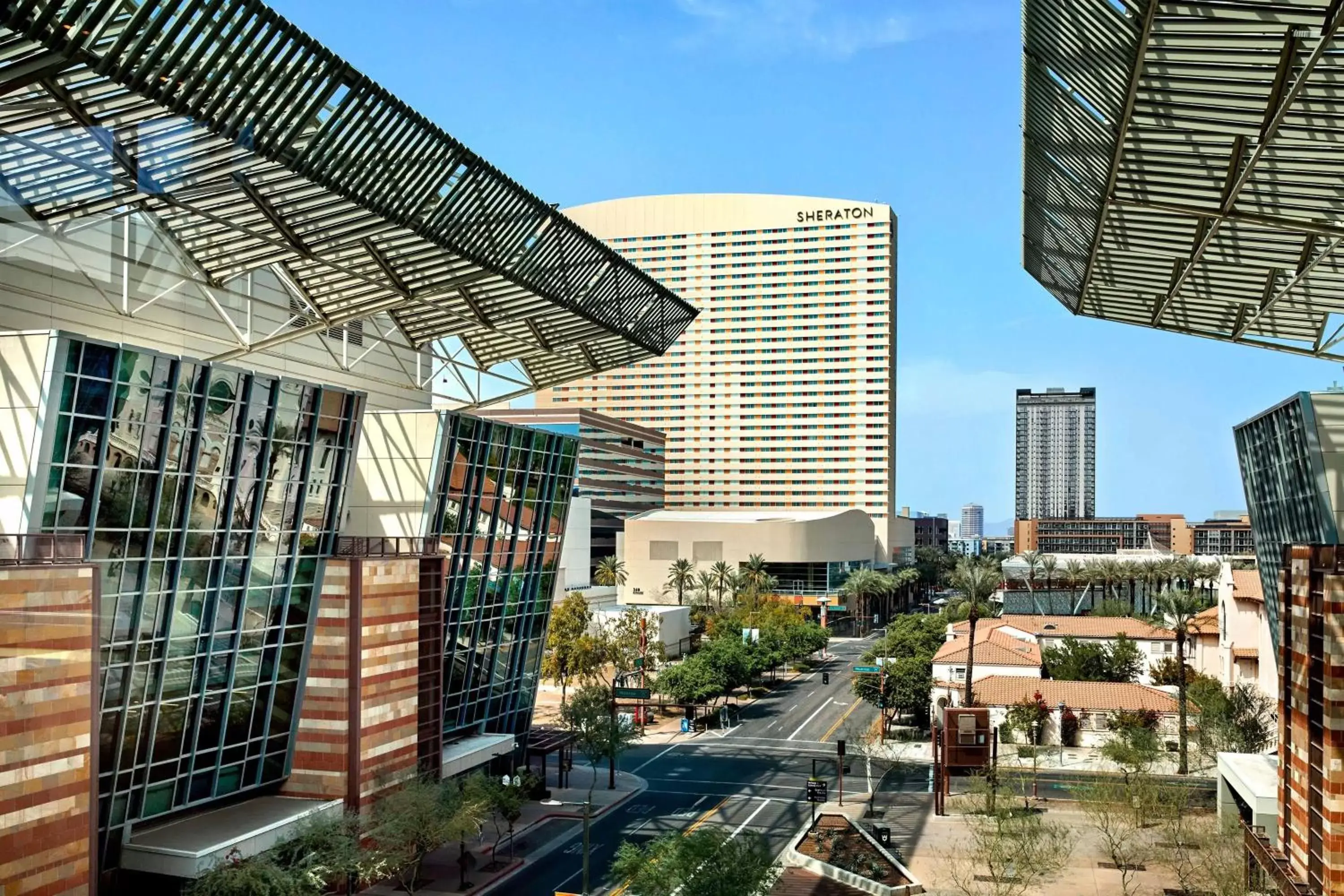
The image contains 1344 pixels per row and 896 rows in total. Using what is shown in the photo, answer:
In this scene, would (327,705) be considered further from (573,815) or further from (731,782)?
(731,782)

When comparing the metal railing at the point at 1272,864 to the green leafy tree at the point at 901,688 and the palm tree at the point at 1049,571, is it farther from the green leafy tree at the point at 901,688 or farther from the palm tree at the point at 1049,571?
the palm tree at the point at 1049,571

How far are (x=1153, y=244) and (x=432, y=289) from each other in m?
22.9

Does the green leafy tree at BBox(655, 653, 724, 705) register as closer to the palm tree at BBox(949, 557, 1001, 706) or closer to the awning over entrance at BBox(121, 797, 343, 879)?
the palm tree at BBox(949, 557, 1001, 706)

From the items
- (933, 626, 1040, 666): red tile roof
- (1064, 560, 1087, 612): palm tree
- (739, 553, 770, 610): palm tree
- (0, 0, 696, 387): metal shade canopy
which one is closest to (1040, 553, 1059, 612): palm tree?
(1064, 560, 1087, 612): palm tree

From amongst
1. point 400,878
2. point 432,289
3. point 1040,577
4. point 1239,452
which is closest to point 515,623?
point 400,878

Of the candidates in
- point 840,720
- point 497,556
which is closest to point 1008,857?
point 497,556

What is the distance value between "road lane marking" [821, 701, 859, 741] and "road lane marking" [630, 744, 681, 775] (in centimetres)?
897

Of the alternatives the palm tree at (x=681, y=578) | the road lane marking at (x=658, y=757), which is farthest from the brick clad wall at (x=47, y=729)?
the palm tree at (x=681, y=578)

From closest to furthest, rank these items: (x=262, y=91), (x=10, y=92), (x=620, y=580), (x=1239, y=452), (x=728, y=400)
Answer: (x=10, y=92) → (x=262, y=91) → (x=1239, y=452) → (x=620, y=580) → (x=728, y=400)

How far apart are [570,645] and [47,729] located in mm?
58178

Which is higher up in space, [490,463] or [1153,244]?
[1153,244]

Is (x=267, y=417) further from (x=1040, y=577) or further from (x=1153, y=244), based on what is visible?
(x=1040, y=577)

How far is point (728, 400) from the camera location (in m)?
198

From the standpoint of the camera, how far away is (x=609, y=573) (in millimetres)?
120062
